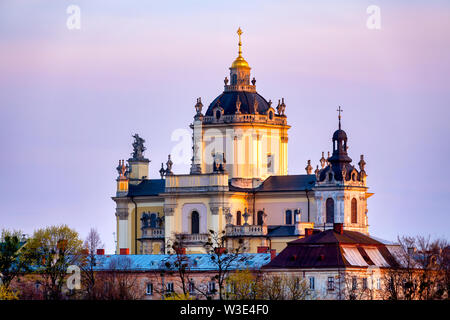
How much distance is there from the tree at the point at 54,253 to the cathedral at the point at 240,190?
6075 mm

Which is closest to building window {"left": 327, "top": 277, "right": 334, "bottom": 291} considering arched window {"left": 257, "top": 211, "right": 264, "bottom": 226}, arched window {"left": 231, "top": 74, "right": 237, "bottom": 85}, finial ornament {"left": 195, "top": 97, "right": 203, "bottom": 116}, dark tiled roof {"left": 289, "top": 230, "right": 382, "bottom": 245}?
dark tiled roof {"left": 289, "top": 230, "right": 382, "bottom": 245}

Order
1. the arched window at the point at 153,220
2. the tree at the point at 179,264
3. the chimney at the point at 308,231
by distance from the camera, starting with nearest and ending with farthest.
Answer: the tree at the point at 179,264, the chimney at the point at 308,231, the arched window at the point at 153,220

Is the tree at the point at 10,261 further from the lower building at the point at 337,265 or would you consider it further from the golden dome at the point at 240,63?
the golden dome at the point at 240,63

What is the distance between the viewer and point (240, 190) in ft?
516

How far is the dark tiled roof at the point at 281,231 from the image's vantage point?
15112 cm

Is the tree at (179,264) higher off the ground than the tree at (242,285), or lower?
higher

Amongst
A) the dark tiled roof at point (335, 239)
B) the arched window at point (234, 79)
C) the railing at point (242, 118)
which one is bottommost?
the dark tiled roof at point (335, 239)

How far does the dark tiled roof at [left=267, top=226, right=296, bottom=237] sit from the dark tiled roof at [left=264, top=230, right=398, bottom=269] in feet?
48.5

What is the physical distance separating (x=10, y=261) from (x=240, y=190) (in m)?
28.5

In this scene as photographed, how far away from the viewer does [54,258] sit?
463ft

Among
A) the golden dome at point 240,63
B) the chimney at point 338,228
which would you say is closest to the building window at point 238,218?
the golden dome at point 240,63

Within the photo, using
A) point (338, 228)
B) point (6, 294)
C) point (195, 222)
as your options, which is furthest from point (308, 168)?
point (6, 294)
